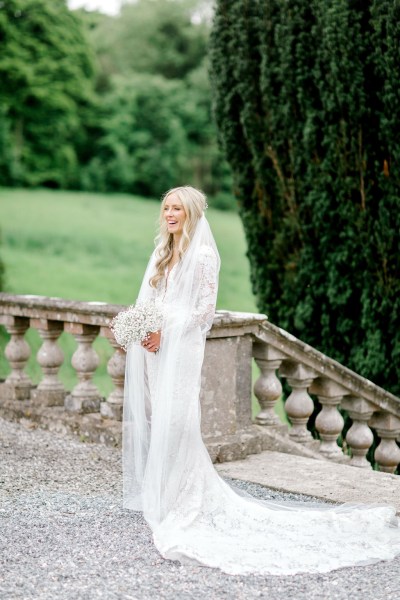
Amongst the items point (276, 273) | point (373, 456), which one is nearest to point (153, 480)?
point (373, 456)

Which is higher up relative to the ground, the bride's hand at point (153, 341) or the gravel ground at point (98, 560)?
the bride's hand at point (153, 341)

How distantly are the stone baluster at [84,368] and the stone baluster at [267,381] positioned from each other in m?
1.21

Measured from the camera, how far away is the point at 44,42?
30.5 meters

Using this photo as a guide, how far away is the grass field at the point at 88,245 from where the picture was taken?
24.2m

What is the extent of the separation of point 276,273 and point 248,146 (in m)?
1.28

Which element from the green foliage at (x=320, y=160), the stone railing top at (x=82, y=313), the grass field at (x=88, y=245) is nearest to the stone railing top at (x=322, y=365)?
the stone railing top at (x=82, y=313)

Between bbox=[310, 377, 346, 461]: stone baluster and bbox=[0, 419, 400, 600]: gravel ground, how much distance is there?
1413mm

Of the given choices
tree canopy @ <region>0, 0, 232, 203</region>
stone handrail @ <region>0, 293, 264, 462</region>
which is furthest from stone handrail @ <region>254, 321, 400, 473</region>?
tree canopy @ <region>0, 0, 232, 203</region>

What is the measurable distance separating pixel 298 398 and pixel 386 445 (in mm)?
1214

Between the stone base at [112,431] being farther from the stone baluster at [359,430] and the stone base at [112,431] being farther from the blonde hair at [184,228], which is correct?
the blonde hair at [184,228]

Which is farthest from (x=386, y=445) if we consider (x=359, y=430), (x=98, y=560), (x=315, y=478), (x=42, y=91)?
(x=42, y=91)

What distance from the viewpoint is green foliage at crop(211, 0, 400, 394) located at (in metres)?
7.38

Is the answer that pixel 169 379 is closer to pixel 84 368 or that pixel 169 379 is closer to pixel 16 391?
pixel 84 368

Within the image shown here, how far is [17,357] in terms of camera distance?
7.05 meters
